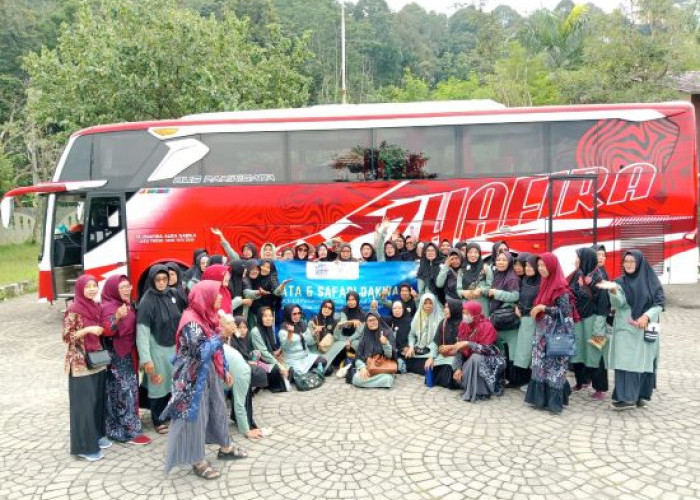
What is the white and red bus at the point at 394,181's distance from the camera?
878 centimetres

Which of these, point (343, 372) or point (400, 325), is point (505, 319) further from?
point (343, 372)

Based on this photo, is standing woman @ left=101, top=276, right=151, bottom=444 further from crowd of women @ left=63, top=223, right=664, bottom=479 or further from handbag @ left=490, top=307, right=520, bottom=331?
handbag @ left=490, top=307, right=520, bottom=331

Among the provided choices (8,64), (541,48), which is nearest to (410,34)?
(541,48)

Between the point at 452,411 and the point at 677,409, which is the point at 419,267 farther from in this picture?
the point at 677,409

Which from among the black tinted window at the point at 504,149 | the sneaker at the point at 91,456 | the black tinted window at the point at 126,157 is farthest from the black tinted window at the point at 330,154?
the sneaker at the point at 91,456

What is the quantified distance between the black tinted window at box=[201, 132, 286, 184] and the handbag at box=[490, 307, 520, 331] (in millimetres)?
4469

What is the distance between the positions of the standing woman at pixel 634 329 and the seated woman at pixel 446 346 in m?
1.59

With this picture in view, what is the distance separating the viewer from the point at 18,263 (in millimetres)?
18109

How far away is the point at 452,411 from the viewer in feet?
17.5

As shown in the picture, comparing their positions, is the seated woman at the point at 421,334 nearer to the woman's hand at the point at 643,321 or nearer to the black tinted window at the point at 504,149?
the woman's hand at the point at 643,321

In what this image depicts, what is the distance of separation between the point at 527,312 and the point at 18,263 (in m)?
17.9

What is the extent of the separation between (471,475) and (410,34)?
207 ft

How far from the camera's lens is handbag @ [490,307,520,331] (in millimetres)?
5844

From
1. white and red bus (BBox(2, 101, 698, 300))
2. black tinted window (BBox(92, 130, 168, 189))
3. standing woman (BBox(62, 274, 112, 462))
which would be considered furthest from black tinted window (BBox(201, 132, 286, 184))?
standing woman (BBox(62, 274, 112, 462))
